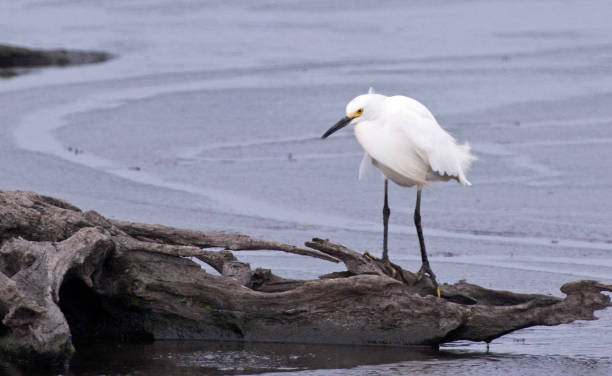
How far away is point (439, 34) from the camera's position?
2642 centimetres

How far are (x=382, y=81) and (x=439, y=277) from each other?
1107 cm

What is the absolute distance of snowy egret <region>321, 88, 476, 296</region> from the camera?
7.91m

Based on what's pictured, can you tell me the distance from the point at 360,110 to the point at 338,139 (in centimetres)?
850

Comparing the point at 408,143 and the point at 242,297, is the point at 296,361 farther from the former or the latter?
the point at 408,143

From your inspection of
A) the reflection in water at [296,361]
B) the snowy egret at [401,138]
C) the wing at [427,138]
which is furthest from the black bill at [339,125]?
Result: the reflection in water at [296,361]

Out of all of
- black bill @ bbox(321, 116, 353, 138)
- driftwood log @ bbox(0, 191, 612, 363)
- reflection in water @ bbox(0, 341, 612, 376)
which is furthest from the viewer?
black bill @ bbox(321, 116, 353, 138)

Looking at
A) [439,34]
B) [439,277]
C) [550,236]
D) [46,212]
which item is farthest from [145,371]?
[439,34]

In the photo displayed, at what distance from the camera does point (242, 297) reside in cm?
734

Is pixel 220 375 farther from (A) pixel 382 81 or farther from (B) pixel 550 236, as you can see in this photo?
(A) pixel 382 81

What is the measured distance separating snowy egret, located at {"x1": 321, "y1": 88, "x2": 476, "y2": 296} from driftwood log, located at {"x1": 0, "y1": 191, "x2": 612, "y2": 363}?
499 mm

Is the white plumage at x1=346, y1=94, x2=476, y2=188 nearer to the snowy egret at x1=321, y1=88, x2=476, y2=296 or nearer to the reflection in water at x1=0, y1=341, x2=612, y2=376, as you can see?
the snowy egret at x1=321, y1=88, x2=476, y2=296

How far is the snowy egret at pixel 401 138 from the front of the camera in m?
7.91

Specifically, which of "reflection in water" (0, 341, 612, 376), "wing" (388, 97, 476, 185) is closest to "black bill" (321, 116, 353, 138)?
"wing" (388, 97, 476, 185)

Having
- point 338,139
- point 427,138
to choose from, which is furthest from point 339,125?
point 338,139
